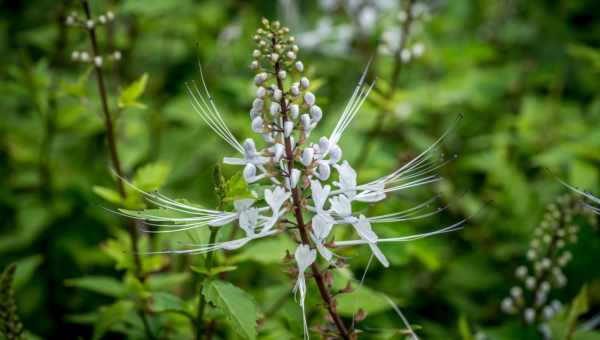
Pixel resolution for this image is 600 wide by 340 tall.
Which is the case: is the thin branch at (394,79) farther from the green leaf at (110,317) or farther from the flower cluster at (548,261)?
the green leaf at (110,317)

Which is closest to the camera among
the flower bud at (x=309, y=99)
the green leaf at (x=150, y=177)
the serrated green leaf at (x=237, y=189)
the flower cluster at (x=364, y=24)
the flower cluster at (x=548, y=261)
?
the serrated green leaf at (x=237, y=189)

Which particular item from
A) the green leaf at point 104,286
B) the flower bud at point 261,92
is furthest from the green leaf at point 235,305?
the green leaf at point 104,286

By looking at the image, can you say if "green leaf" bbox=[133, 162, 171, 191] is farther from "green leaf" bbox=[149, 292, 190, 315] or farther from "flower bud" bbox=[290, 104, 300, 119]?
"flower bud" bbox=[290, 104, 300, 119]

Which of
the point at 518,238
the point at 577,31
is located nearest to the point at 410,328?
the point at 518,238

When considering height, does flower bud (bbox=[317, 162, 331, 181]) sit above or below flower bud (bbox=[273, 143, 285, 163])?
below

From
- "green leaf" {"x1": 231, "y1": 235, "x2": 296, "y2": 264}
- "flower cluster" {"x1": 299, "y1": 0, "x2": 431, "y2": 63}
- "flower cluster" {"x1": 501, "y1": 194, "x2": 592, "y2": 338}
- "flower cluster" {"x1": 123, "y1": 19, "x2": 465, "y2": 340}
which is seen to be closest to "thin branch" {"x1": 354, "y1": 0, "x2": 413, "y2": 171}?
"flower cluster" {"x1": 299, "y1": 0, "x2": 431, "y2": 63}

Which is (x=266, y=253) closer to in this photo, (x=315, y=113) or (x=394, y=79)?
(x=315, y=113)

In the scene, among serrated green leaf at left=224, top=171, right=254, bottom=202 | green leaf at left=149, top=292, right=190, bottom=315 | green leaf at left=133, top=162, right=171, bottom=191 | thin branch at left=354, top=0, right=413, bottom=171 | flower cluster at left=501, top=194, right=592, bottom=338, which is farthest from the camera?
thin branch at left=354, top=0, right=413, bottom=171
